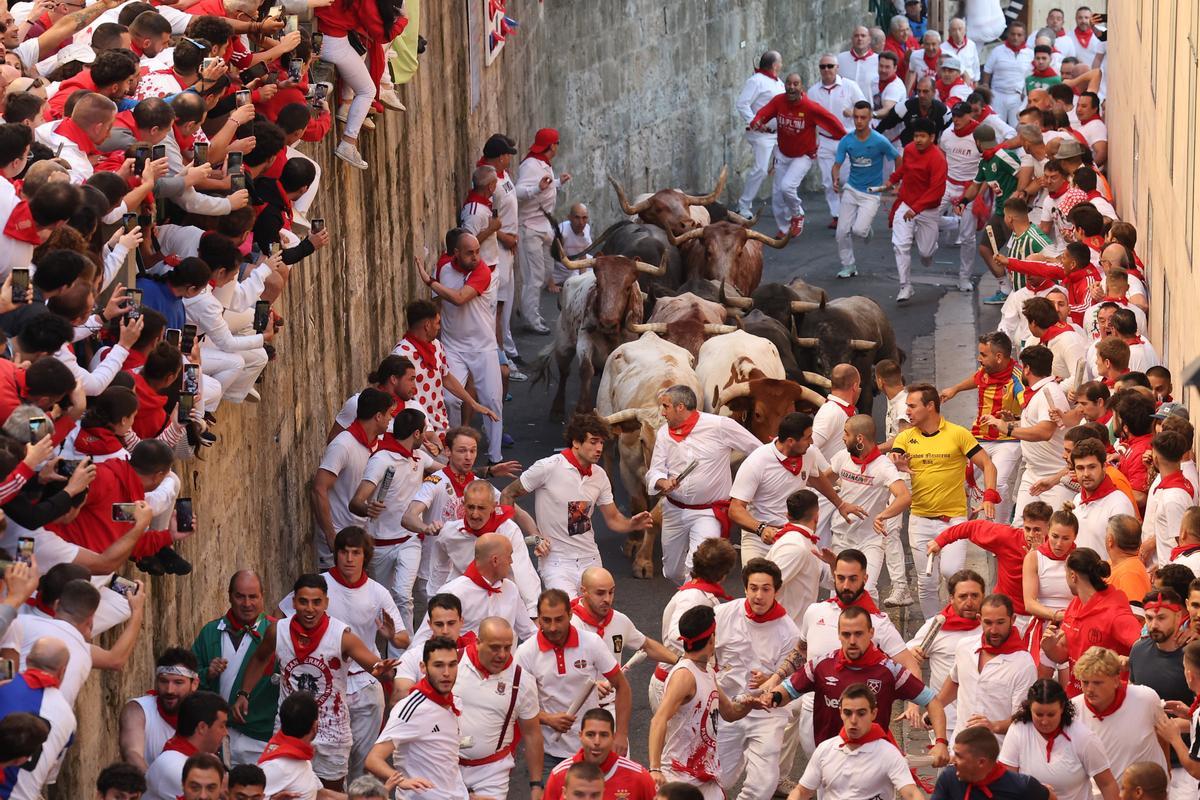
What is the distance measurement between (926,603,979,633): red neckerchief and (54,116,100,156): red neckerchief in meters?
4.82

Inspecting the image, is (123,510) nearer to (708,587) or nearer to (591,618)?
(591,618)

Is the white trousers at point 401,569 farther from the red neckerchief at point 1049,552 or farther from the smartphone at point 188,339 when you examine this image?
the red neckerchief at point 1049,552

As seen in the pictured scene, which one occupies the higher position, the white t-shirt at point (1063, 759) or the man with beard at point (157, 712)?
the man with beard at point (157, 712)

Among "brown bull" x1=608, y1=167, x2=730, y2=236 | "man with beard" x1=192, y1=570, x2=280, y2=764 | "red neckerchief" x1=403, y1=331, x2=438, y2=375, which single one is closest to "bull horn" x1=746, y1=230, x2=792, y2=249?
"brown bull" x1=608, y1=167, x2=730, y2=236

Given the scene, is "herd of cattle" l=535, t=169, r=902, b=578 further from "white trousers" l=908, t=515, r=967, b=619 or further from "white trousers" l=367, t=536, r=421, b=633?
"white trousers" l=367, t=536, r=421, b=633

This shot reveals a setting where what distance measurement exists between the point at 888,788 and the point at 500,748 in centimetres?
196

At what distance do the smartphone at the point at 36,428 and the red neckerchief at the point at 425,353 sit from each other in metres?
6.78

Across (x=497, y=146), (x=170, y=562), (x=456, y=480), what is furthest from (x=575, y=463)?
(x=497, y=146)

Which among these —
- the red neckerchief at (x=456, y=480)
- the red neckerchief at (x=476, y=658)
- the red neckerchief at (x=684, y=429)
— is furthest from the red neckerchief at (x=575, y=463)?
the red neckerchief at (x=476, y=658)

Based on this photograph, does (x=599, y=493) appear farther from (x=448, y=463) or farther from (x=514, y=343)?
(x=514, y=343)

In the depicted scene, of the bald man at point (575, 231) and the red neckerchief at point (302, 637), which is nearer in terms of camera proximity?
the red neckerchief at point (302, 637)

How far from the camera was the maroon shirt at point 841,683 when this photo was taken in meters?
9.60

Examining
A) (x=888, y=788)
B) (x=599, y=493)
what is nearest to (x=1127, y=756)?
(x=888, y=788)

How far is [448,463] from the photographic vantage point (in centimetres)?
1293
